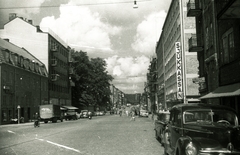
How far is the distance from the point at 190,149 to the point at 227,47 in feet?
46.3

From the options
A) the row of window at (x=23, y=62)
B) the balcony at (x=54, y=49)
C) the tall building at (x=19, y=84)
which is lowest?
the tall building at (x=19, y=84)

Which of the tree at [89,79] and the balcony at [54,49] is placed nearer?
the balcony at [54,49]

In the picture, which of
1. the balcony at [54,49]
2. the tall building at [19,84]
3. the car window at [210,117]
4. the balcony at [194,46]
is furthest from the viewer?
the balcony at [54,49]

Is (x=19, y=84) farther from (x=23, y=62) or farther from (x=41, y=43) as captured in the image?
→ (x=41, y=43)

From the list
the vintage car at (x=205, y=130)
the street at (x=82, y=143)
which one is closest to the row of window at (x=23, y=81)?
the street at (x=82, y=143)

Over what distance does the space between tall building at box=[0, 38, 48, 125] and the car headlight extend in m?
38.8

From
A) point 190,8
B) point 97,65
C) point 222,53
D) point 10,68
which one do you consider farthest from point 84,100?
point 222,53

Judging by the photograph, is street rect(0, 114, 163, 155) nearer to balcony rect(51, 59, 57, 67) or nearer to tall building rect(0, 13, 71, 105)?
tall building rect(0, 13, 71, 105)

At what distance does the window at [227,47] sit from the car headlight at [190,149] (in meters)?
13.0

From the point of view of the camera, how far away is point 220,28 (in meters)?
21.0

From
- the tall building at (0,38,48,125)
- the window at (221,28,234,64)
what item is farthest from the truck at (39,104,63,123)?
the window at (221,28,234,64)

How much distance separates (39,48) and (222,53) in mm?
49820

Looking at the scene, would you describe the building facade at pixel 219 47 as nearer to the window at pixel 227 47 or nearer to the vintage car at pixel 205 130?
the window at pixel 227 47

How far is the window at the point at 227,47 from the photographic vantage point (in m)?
18.8
